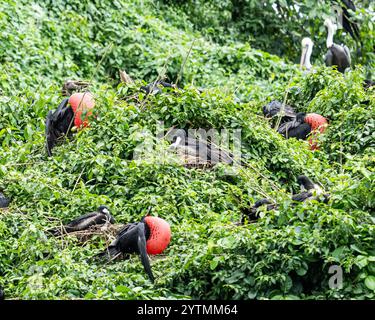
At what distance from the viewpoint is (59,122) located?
38.9 feet

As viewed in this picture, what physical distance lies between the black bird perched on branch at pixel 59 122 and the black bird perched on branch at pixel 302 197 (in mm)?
2326

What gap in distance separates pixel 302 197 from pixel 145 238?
1.28 metres

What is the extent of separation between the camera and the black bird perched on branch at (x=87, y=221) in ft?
32.4

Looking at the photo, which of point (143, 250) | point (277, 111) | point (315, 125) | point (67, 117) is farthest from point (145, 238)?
point (277, 111)

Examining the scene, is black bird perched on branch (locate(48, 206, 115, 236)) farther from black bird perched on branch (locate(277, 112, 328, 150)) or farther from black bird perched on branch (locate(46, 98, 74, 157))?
black bird perched on branch (locate(277, 112, 328, 150))

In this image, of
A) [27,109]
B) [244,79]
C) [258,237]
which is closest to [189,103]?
[27,109]

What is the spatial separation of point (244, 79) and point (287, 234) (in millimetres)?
7474

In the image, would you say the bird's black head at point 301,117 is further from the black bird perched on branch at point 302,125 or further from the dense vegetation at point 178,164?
the dense vegetation at point 178,164

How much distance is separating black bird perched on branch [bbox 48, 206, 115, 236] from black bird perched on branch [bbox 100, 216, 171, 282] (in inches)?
14.7

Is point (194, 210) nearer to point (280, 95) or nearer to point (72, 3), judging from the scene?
point (280, 95)

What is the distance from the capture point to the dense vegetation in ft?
27.9

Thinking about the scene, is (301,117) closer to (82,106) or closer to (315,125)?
(315,125)

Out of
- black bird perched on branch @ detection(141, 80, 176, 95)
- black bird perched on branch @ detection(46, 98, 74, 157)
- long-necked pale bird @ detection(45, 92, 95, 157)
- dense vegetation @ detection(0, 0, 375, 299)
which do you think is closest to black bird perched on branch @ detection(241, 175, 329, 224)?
dense vegetation @ detection(0, 0, 375, 299)

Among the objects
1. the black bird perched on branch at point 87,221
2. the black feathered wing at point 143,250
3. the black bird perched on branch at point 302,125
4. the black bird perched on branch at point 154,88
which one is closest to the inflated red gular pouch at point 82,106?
the black bird perched on branch at point 154,88
